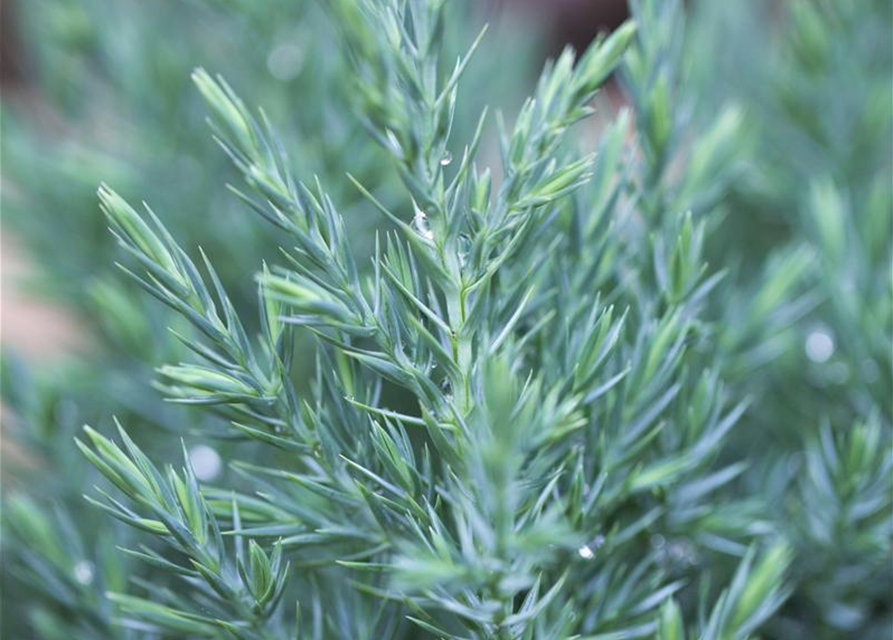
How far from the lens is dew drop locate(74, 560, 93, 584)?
28 centimetres

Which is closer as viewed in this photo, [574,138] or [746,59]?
[574,138]

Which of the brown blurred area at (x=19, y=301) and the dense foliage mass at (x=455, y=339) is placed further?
the brown blurred area at (x=19, y=301)

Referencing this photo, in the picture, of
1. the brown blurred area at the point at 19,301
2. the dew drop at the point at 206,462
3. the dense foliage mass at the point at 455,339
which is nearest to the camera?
the dense foliage mass at the point at 455,339

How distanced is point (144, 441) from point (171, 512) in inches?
7.0

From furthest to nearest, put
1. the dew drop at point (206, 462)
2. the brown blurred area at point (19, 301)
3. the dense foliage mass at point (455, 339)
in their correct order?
the brown blurred area at point (19, 301)
the dew drop at point (206, 462)
the dense foliage mass at point (455, 339)

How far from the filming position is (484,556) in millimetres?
188

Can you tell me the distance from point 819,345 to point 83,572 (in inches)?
10.6

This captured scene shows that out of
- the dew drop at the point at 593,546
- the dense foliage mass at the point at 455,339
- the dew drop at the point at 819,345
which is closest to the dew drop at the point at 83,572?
the dense foliage mass at the point at 455,339

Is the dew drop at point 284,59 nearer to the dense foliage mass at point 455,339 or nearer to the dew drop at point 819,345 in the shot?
the dense foliage mass at point 455,339

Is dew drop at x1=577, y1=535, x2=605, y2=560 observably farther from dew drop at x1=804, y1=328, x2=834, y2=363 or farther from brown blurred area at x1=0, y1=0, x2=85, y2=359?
brown blurred area at x1=0, y1=0, x2=85, y2=359

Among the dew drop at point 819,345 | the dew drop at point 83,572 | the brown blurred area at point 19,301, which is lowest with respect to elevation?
the dew drop at point 83,572

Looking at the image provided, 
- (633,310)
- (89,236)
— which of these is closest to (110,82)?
(89,236)

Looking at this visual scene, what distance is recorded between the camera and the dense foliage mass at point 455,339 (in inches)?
8.0

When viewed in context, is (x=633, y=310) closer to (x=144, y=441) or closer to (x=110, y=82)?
(x=144, y=441)
